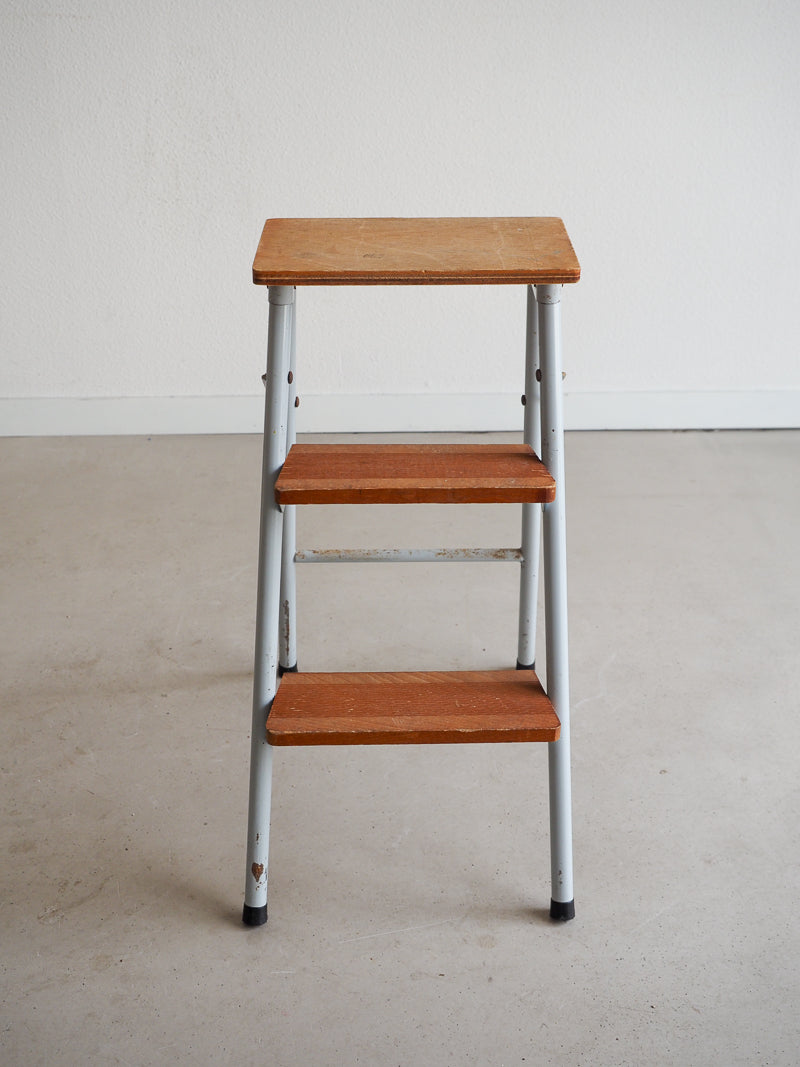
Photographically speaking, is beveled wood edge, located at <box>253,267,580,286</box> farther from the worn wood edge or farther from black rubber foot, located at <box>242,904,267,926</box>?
black rubber foot, located at <box>242,904,267,926</box>

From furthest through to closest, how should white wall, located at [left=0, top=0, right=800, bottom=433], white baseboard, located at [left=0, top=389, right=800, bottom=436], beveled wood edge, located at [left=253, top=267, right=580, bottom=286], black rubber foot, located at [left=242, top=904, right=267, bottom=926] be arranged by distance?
white baseboard, located at [left=0, top=389, right=800, bottom=436] → white wall, located at [left=0, top=0, right=800, bottom=433] → black rubber foot, located at [left=242, top=904, right=267, bottom=926] → beveled wood edge, located at [left=253, top=267, right=580, bottom=286]

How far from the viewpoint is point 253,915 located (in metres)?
1.60

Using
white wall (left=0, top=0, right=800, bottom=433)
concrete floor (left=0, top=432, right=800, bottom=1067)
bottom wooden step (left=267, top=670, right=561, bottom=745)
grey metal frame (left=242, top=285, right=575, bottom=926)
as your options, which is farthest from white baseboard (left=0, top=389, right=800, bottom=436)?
bottom wooden step (left=267, top=670, right=561, bottom=745)

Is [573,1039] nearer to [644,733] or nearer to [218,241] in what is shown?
[644,733]

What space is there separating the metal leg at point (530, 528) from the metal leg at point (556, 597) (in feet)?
0.60

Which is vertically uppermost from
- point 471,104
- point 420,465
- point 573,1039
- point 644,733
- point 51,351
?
point 471,104

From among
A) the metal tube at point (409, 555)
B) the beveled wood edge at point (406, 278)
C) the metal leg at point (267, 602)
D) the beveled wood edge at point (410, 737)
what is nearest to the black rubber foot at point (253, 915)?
the metal leg at point (267, 602)

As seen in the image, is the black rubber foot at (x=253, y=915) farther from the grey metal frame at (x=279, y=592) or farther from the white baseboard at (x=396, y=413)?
the white baseboard at (x=396, y=413)

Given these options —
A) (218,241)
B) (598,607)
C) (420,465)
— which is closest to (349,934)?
(420,465)

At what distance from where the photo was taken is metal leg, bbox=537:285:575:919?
1.45 metres

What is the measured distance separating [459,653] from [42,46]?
236 cm

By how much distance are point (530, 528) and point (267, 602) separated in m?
0.63

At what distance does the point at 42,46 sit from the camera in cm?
315

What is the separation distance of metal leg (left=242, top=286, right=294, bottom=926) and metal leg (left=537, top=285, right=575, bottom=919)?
382 mm
